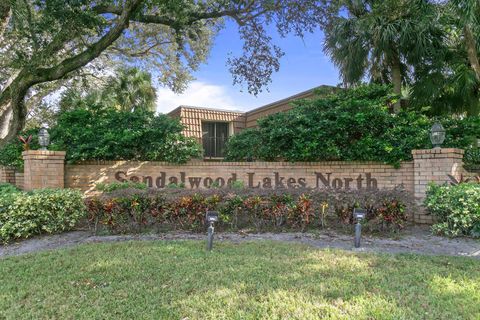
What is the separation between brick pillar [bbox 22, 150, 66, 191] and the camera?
7.38 m

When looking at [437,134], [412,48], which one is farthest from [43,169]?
[412,48]

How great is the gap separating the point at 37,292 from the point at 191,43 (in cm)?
1321

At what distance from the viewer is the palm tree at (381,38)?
9.48m

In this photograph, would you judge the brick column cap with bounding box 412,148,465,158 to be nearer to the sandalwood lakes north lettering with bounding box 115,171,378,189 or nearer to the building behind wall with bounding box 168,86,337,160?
the sandalwood lakes north lettering with bounding box 115,171,378,189

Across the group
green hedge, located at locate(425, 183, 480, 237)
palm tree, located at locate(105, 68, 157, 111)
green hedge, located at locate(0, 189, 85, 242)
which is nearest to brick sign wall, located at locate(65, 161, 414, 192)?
green hedge, located at locate(425, 183, 480, 237)

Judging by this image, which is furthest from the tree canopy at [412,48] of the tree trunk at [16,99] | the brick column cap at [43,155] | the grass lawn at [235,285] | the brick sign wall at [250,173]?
the tree trunk at [16,99]

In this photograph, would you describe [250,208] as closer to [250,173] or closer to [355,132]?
[250,173]

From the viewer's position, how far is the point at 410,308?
294 centimetres

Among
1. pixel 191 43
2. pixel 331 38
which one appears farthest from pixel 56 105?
pixel 331 38

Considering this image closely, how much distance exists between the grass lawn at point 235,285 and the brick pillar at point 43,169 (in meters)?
3.14

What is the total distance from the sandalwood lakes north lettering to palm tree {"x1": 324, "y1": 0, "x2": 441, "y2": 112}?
3.23 meters

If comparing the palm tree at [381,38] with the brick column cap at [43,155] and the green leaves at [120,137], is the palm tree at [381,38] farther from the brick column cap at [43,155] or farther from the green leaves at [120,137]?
the brick column cap at [43,155]

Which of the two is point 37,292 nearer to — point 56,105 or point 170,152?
point 170,152

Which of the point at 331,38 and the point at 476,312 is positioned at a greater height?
the point at 331,38
